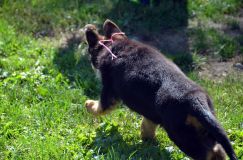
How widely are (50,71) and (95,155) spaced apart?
1.97 meters

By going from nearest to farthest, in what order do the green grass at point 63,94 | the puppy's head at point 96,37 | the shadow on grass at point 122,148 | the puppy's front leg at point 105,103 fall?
the shadow on grass at point 122,148 → the green grass at point 63,94 → the puppy's front leg at point 105,103 → the puppy's head at point 96,37

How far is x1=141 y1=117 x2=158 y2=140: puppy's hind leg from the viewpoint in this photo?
17.2 ft

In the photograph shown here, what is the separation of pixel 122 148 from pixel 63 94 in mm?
1305

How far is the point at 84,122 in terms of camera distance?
5.69 meters

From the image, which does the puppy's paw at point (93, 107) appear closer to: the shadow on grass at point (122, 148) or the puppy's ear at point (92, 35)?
the shadow on grass at point (122, 148)

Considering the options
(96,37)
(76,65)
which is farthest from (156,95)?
(76,65)

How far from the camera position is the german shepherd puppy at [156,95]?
4.27 m

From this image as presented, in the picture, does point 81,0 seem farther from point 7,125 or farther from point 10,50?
point 7,125

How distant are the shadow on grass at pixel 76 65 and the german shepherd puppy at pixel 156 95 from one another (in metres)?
0.61

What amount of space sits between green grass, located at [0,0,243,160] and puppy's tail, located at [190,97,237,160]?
3.00ft

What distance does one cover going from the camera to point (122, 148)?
517 cm

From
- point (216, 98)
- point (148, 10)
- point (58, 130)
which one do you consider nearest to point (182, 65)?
point (216, 98)

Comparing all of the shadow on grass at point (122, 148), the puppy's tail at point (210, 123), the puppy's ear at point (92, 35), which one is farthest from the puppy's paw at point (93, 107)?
the puppy's tail at point (210, 123)

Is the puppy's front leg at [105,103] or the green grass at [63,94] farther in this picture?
the puppy's front leg at [105,103]
